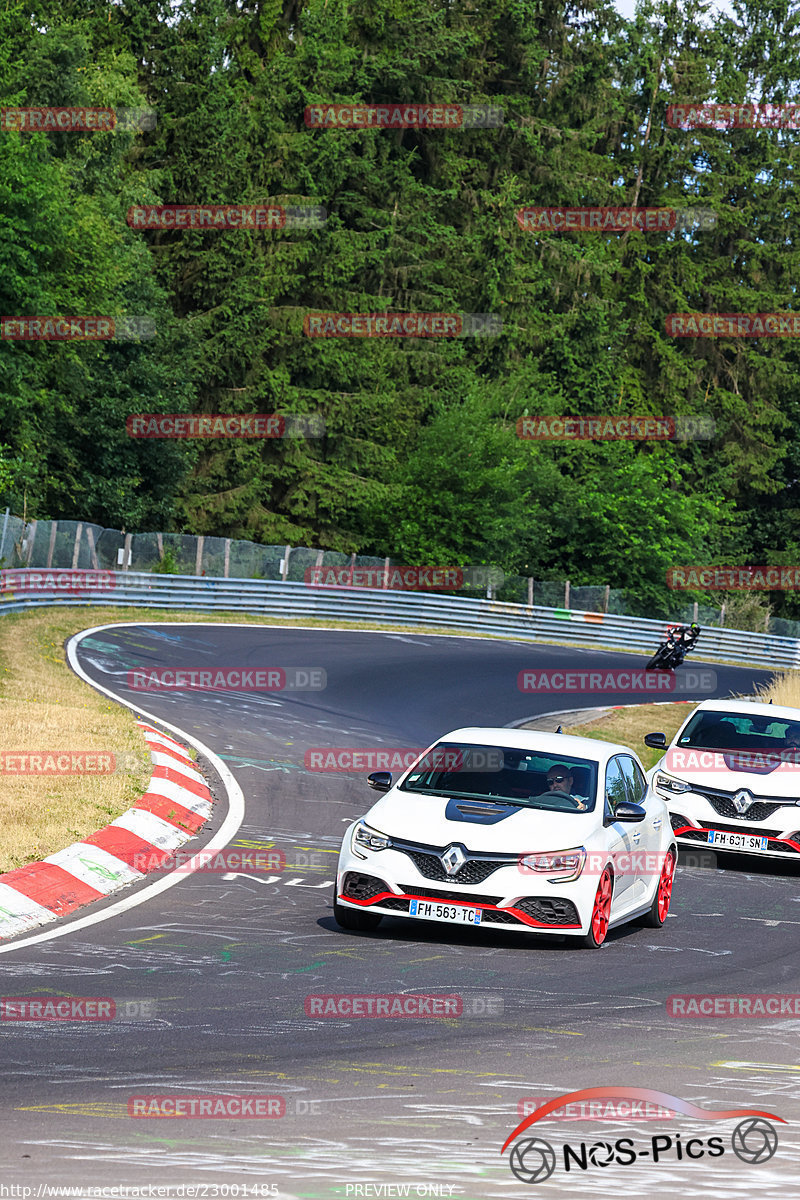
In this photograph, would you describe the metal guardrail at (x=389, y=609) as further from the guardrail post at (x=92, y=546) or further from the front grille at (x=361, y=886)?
the front grille at (x=361, y=886)

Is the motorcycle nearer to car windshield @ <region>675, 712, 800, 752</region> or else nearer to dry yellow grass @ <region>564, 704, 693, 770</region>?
dry yellow grass @ <region>564, 704, 693, 770</region>

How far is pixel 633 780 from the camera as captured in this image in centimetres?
1202

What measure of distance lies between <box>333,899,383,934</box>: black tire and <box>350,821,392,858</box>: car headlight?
1.17ft

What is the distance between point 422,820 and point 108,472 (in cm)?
4444

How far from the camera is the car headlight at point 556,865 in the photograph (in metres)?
9.99

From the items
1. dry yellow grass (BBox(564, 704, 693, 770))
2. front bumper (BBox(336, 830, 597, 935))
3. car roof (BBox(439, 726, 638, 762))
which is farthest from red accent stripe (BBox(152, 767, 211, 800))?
dry yellow grass (BBox(564, 704, 693, 770))

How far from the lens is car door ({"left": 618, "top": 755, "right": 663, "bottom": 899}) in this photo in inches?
438

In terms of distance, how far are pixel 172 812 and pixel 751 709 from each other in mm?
6560

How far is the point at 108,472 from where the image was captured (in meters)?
53.2

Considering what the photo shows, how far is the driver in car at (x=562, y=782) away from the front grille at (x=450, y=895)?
1.21 metres

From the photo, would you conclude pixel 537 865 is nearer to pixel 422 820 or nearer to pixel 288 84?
pixel 422 820

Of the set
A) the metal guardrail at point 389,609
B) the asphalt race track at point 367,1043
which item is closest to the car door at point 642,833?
the asphalt race track at point 367,1043

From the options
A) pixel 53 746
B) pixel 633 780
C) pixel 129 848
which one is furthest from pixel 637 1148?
pixel 53 746

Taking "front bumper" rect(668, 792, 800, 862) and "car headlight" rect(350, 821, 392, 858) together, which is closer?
"car headlight" rect(350, 821, 392, 858)
